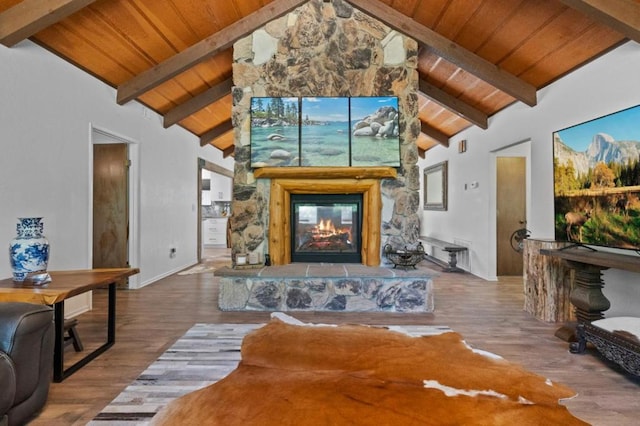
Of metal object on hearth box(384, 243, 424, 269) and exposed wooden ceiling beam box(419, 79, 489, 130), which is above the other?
exposed wooden ceiling beam box(419, 79, 489, 130)

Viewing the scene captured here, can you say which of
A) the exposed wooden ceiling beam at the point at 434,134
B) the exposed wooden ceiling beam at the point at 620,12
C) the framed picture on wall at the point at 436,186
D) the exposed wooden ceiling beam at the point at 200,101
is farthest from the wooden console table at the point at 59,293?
the framed picture on wall at the point at 436,186

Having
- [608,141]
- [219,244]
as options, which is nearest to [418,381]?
[608,141]

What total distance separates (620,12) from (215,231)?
920 centimetres

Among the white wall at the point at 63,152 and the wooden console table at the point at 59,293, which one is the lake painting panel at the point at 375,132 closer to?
the wooden console table at the point at 59,293

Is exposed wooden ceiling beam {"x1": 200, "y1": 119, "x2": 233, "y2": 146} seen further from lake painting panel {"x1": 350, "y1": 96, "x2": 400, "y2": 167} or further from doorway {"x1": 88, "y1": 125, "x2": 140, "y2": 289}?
lake painting panel {"x1": 350, "y1": 96, "x2": 400, "y2": 167}

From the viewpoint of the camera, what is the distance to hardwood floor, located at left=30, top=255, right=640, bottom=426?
1.89m

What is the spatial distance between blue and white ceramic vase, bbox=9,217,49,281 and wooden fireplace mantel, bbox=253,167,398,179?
2.20 metres

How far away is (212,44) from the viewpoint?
381 centimetres

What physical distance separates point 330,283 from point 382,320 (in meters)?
0.67

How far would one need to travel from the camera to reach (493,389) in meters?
1.94

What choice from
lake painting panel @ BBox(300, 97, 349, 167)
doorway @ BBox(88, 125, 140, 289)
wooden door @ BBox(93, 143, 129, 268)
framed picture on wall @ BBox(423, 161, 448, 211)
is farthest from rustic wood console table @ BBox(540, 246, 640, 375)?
wooden door @ BBox(93, 143, 129, 268)

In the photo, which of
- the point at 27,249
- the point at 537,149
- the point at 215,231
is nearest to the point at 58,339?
the point at 27,249

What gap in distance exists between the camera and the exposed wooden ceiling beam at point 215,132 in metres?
6.72

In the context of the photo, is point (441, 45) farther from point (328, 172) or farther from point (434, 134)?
point (434, 134)
